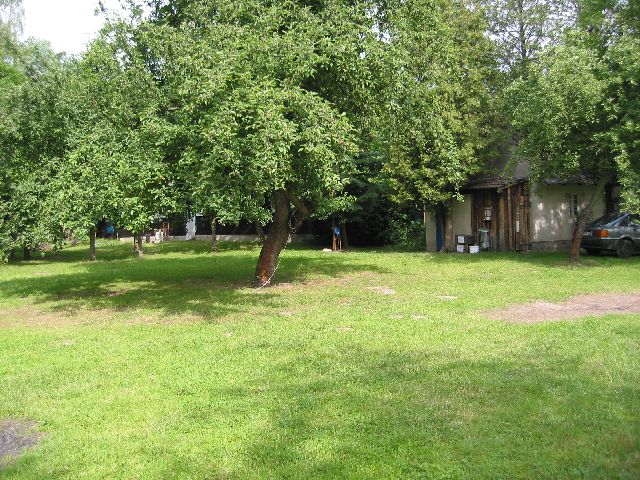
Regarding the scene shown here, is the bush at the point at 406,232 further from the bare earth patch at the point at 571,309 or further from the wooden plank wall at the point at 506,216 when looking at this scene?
the bare earth patch at the point at 571,309

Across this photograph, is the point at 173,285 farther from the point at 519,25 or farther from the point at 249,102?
the point at 519,25

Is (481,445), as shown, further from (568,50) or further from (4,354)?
(568,50)

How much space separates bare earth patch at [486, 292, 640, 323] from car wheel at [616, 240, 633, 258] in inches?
324

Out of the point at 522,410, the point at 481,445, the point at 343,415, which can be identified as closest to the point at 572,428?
the point at 522,410

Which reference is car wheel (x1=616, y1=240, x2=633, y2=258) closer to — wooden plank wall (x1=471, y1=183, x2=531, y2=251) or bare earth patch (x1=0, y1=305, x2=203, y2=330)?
wooden plank wall (x1=471, y1=183, x2=531, y2=251)

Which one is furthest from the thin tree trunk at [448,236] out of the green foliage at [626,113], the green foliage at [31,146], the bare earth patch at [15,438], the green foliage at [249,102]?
the bare earth patch at [15,438]

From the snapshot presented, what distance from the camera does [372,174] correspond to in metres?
26.6

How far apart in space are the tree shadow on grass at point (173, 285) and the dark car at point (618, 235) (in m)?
7.42

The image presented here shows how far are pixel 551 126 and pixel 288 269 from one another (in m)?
8.46

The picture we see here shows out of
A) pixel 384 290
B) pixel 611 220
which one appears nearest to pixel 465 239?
pixel 611 220

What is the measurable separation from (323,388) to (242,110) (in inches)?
197

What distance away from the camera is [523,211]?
22.1 metres

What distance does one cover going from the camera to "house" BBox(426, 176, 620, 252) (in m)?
22.0

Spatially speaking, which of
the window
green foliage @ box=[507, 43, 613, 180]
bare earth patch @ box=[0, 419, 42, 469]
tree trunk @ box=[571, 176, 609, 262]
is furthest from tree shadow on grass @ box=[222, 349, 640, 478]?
the window
